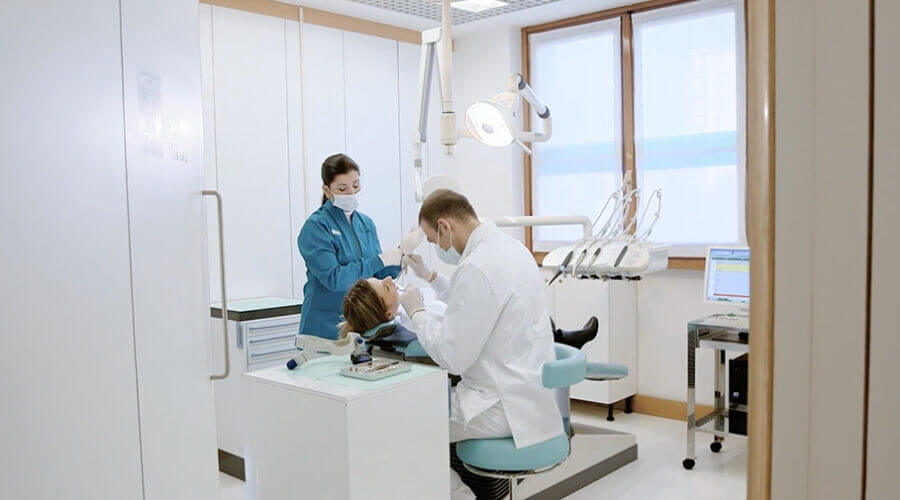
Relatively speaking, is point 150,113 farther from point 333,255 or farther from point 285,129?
point 285,129

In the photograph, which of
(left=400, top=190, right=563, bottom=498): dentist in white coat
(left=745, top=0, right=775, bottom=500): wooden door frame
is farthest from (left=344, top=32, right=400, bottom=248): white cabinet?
(left=745, top=0, right=775, bottom=500): wooden door frame

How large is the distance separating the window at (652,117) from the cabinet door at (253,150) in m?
1.83

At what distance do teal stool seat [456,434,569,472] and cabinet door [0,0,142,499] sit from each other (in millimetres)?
1119

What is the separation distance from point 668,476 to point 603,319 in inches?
41.9

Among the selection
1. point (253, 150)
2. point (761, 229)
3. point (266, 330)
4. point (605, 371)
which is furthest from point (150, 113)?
point (253, 150)

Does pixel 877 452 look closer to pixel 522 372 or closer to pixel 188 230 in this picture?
pixel 188 230

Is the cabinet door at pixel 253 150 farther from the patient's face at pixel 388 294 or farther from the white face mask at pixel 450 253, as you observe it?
the white face mask at pixel 450 253

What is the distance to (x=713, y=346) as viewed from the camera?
3482 mm

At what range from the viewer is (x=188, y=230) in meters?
1.69

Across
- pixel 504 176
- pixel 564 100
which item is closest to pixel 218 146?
pixel 504 176

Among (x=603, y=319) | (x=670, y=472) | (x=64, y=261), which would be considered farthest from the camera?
(x=603, y=319)

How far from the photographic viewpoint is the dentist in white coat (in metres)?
2.26

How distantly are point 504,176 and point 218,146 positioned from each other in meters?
2.04

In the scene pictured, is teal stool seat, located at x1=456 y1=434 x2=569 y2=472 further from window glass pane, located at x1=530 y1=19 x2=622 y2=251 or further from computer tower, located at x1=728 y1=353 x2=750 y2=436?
window glass pane, located at x1=530 y1=19 x2=622 y2=251
